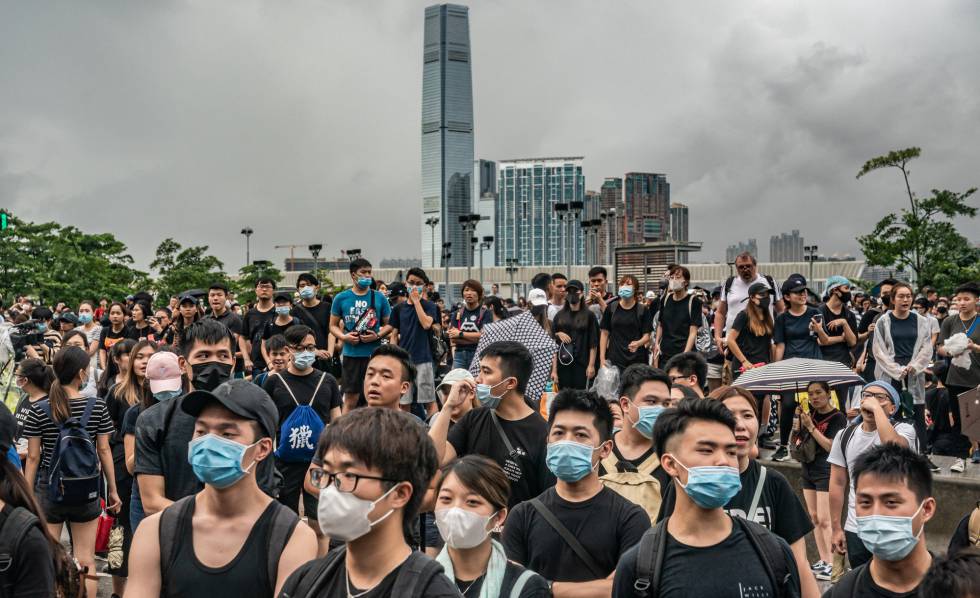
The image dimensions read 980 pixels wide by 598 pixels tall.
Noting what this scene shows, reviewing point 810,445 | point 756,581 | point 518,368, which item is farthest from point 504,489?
point 810,445

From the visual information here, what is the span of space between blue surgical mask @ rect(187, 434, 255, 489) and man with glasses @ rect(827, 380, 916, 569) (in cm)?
423

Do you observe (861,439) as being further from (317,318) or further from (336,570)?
(317,318)

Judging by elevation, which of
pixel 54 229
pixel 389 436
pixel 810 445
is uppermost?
pixel 54 229

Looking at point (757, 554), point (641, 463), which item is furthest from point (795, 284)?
point (757, 554)

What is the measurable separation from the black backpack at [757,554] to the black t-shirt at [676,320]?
8425mm

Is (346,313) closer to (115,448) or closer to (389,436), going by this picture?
(115,448)

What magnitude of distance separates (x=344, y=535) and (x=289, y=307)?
9371 millimetres

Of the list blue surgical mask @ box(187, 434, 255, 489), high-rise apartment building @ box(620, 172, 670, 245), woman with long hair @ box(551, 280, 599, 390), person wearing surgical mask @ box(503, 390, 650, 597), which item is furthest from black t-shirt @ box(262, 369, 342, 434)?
high-rise apartment building @ box(620, 172, 670, 245)

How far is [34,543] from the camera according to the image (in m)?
3.41

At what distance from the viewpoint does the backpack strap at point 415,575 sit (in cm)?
253

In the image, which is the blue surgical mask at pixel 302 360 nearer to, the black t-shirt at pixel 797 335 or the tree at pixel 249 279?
the black t-shirt at pixel 797 335

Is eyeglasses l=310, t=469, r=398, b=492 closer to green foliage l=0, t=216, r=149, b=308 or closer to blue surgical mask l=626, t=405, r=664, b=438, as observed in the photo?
blue surgical mask l=626, t=405, r=664, b=438

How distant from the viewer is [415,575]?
8.45 ft

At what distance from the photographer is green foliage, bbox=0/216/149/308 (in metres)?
43.9
